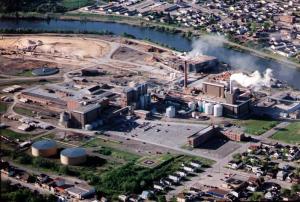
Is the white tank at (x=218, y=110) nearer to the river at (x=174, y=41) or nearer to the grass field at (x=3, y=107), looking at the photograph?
the river at (x=174, y=41)

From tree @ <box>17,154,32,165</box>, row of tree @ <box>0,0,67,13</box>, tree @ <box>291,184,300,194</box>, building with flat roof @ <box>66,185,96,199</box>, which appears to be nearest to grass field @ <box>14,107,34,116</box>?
tree @ <box>17,154,32,165</box>

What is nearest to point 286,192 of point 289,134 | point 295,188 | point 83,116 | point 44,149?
point 295,188

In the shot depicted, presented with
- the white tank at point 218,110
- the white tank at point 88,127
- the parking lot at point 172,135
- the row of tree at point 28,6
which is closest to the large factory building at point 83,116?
the white tank at point 88,127

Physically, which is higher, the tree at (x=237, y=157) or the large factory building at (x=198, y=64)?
the large factory building at (x=198, y=64)

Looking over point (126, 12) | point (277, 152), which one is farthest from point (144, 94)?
point (126, 12)

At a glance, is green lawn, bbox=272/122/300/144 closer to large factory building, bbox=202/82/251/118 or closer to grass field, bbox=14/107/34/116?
large factory building, bbox=202/82/251/118

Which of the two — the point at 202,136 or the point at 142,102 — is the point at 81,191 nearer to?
the point at 202,136

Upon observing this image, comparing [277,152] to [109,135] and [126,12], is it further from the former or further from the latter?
[126,12]
